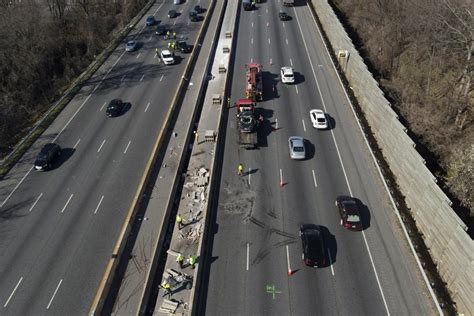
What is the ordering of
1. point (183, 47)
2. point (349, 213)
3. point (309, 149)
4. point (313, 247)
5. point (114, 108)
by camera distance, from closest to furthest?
point (313, 247), point (349, 213), point (309, 149), point (114, 108), point (183, 47)

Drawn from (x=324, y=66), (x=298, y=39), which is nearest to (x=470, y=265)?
(x=324, y=66)

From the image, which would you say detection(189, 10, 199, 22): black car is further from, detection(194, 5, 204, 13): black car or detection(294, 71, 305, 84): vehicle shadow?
Answer: detection(294, 71, 305, 84): vehicle shadow

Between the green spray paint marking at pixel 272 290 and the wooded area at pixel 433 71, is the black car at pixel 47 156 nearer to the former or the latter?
the green spray paint marking at pixel 272 290

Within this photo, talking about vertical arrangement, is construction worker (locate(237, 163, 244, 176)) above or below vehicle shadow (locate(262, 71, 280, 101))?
below

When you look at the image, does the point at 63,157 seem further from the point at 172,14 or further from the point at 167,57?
the point at 172,14

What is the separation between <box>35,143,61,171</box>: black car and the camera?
42500mm

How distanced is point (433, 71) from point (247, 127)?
1137 inches

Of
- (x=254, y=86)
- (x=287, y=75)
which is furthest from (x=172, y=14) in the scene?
(x=254, y=86)

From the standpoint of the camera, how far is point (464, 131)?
145 feet

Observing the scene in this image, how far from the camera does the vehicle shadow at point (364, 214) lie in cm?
3512

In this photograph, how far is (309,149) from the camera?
44188mm

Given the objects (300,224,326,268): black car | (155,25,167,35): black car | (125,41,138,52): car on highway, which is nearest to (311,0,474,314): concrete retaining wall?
(300,224,326,268): black car

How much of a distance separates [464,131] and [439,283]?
71.6 ft

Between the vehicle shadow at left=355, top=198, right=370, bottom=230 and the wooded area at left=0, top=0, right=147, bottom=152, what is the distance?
43024mm
